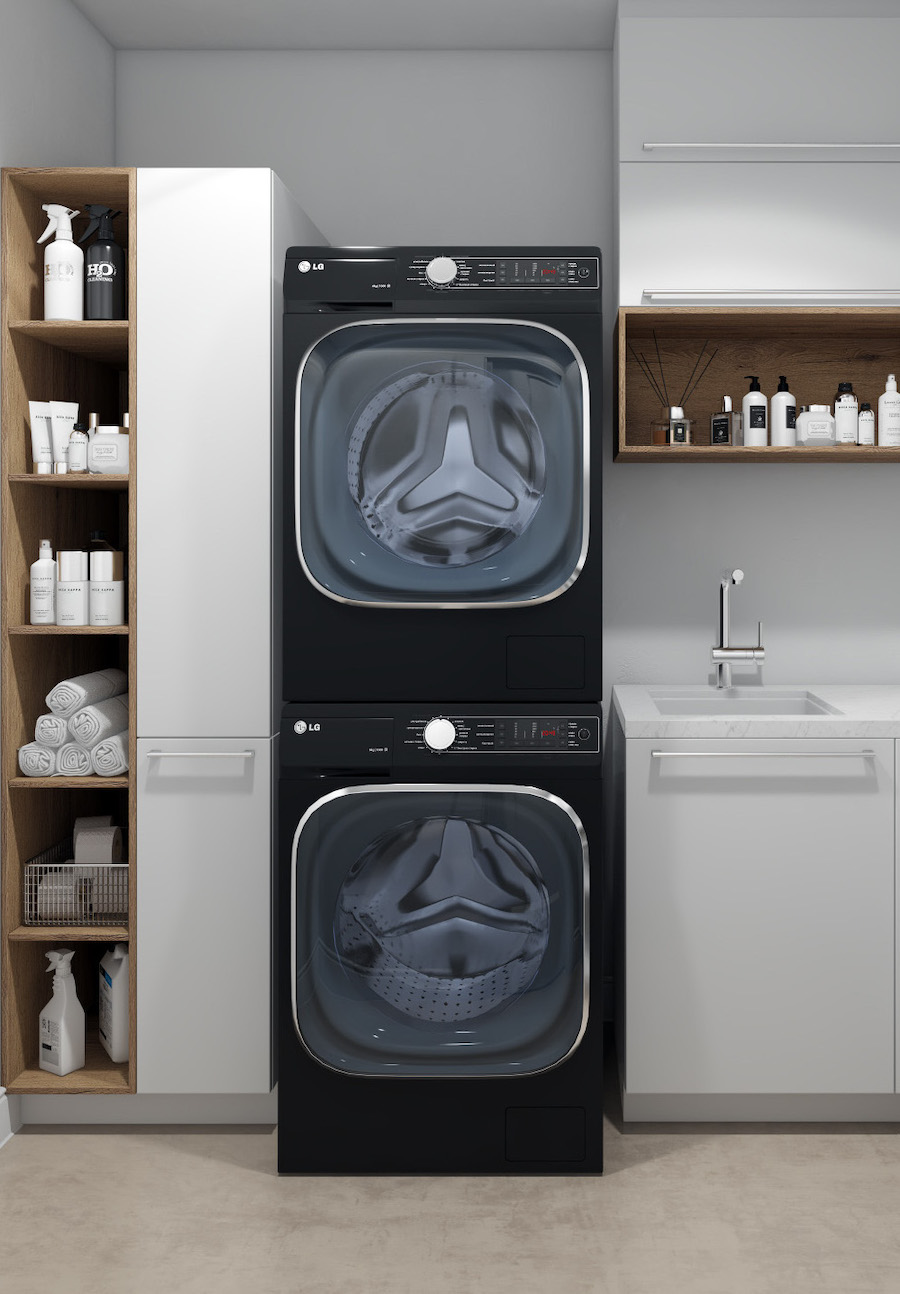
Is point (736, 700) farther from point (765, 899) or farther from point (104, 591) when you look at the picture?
point (104, 591)

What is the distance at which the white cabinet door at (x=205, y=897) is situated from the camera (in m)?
2.37

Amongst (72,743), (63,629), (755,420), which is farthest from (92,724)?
(755,420)

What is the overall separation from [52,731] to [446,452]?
1062 millimetres

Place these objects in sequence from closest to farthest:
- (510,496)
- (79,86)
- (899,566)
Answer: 1. (510,496)
2. (79,86)
3. (899,566)

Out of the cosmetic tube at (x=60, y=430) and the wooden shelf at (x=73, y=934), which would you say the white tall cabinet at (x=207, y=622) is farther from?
the cosmetic tube at (x=60, y=430)

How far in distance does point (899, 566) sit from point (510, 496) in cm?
137

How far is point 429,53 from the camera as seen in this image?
2982 mm

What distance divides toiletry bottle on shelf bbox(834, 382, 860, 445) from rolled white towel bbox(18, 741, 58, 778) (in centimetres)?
199

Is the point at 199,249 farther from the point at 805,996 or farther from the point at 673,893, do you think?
the point at 805,996

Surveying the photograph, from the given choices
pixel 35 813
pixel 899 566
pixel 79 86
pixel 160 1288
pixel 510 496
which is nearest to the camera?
pixel 160 1288

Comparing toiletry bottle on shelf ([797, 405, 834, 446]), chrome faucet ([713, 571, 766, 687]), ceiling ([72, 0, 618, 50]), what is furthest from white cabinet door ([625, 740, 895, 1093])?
Answer: ceiling ([72, 0, 618, 50])

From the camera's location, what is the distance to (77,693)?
2.42 metres

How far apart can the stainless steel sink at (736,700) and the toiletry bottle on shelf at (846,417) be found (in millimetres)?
637

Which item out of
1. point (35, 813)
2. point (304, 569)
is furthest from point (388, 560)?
point (35, 813)
